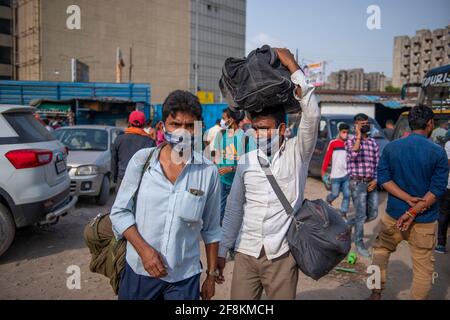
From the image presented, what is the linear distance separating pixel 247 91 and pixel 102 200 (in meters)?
6.47

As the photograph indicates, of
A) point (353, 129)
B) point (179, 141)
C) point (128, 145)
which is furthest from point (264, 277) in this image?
point (353, 129)

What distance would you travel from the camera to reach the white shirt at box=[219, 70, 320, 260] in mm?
2361

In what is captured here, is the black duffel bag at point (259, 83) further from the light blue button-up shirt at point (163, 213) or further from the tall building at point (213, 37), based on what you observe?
the tall building at point (213, 37)

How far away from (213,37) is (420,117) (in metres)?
44.1

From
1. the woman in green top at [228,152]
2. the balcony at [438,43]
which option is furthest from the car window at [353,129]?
the balcony at [438,43]

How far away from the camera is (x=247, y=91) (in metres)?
2.25

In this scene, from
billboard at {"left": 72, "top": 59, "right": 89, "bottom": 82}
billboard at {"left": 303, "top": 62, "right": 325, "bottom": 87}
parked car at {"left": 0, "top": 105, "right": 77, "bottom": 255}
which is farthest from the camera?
billboard at {"left": 303, "top": 62, "right": 325, "bottom": 87}

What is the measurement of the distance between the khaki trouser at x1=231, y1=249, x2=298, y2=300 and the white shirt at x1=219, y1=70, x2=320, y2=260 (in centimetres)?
5

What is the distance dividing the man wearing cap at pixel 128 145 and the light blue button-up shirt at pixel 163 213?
9.97ft

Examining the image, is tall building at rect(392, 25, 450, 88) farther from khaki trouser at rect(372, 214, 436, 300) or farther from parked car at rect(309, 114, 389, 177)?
khaki trouser at rect(372, 214, 436, 300)

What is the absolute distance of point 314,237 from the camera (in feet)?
7.39

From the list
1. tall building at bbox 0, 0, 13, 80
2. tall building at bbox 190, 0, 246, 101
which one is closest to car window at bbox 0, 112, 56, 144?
tall building at bbox 190, 0, 246, 101

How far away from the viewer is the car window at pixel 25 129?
4.79 m

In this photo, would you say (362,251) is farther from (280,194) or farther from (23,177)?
(23,177)
